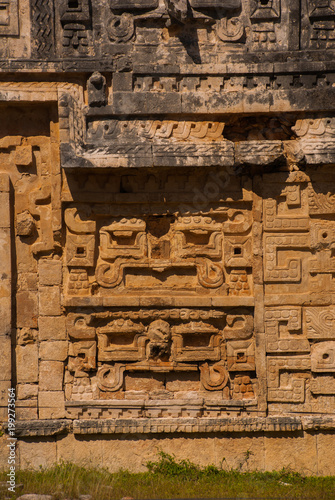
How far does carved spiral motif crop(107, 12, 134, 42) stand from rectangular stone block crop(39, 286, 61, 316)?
3.03 meters

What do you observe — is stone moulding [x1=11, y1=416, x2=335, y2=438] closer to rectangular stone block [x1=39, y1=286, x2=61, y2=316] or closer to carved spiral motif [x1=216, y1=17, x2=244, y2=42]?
rectangular stone block [x1=39, y1=286, x2=61, y2=316]

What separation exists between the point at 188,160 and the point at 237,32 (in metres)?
1.63

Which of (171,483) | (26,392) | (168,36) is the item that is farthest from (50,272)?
(168,36)

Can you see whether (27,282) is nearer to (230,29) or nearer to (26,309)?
(26,309)

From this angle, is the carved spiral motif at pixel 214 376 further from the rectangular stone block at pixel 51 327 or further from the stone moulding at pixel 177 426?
the rectangular stone block at pixel 51 327

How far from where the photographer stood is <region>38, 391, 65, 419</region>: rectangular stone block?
6949 mm

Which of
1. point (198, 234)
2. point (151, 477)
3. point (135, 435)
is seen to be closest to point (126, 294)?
point (198, 234)

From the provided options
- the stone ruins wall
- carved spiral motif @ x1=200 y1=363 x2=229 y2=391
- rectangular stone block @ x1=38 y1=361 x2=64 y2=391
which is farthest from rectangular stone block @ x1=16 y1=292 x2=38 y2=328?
carved spiral motif @ x1=200 y1=363 x2=229 y2=391

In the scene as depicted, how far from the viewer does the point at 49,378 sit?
22.9 feet

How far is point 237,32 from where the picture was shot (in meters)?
6.73

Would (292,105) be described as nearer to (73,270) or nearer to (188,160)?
(188,160)

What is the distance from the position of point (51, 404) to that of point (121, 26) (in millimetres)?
4488

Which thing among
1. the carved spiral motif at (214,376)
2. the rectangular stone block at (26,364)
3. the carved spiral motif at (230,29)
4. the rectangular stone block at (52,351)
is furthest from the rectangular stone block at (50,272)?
the carved spiral motif at (230,29)

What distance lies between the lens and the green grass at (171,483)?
6246 mm
